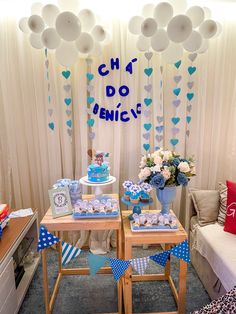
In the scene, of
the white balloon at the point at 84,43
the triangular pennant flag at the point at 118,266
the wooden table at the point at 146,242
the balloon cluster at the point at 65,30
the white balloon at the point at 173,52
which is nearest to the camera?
the triangular pennant flag at the point at 118,266

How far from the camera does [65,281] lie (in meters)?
2.20

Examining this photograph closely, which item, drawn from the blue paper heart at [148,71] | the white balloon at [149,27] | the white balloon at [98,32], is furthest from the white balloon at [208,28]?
the white balloon at [98,32]

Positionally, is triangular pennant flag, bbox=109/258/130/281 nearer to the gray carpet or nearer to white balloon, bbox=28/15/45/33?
the gray carpet

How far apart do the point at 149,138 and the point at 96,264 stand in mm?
1309

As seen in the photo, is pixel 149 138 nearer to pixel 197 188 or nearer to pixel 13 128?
pixel 197 188

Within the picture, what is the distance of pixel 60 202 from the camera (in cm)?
181

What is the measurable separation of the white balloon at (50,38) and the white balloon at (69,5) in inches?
8.3

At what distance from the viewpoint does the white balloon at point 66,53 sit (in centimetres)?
192

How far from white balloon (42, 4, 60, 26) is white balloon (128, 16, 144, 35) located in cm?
57

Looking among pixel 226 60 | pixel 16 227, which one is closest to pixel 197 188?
pixel 226 60

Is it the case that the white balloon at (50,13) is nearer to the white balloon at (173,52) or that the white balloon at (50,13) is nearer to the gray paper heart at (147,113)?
the white balloon at (173,52)

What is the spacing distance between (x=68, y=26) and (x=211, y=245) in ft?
6.42

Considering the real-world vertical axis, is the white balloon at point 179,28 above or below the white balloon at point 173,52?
above

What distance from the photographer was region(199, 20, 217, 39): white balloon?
75.0 inches
